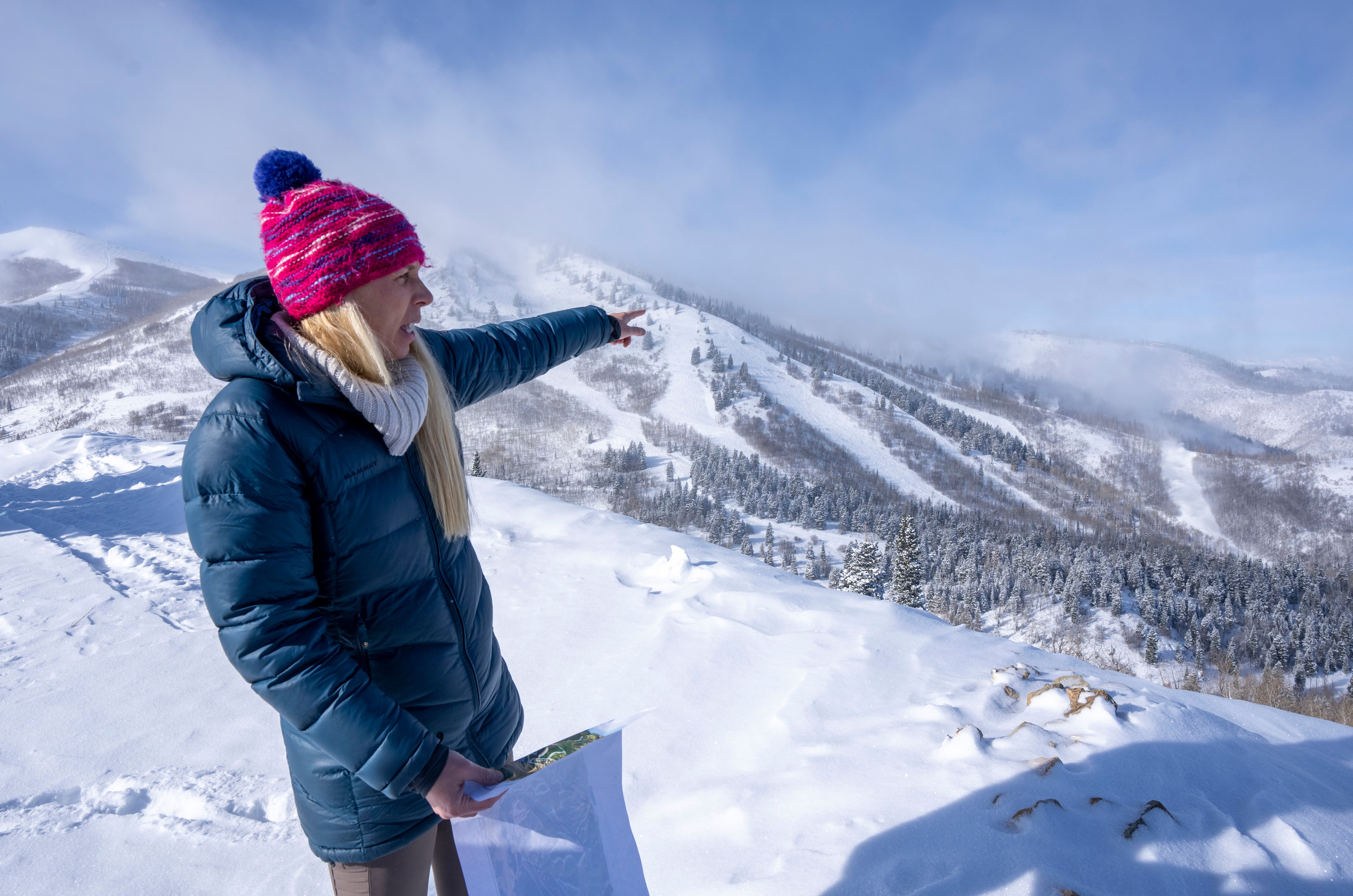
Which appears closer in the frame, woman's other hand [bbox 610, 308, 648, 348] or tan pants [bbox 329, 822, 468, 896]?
tan pants [bbox 329, 822, 468, 896]

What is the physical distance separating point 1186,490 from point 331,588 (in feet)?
605

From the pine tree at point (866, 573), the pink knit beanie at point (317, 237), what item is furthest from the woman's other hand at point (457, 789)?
the pine tree at point (866, 573)

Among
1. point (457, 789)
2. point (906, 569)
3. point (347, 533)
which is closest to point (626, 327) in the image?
point (347, 533)

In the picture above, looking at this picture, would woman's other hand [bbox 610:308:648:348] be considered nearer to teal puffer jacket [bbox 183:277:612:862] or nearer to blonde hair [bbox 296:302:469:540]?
blonde hair [bbox 296:302:469:540]

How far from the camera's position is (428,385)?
1718 millimetres

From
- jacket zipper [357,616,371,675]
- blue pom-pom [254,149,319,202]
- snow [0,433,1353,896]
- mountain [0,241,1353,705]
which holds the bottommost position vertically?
mountain [0,241,1353,705]

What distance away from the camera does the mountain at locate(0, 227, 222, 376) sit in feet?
422

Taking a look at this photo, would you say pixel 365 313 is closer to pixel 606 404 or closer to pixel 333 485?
pixel 333 485

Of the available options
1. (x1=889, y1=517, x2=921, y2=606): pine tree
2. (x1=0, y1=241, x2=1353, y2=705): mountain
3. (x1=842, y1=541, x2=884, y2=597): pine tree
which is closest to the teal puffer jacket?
(x1=0, y1=241, x2=1353, y2=705): mountain

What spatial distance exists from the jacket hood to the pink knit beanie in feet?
0.29

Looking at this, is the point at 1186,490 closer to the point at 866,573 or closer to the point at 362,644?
the point at 866,573

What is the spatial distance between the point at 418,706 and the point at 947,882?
1995 mm

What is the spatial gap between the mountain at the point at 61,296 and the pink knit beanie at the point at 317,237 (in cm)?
17563

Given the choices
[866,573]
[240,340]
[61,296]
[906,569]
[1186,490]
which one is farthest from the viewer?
[61,296]
